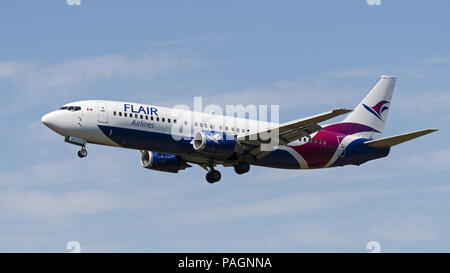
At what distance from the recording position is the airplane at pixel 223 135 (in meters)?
59.7

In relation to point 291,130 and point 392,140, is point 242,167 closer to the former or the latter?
point 291,130

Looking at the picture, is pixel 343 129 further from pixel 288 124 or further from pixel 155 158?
pixel 155 158

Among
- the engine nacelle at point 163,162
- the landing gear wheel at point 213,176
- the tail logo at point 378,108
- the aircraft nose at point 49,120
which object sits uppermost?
the tail logo at point 378,108

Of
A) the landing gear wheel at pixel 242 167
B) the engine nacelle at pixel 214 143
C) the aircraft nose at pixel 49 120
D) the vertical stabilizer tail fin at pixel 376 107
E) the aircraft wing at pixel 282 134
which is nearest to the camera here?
the aircraft nose at pixel 49 120

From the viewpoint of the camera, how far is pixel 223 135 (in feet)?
204

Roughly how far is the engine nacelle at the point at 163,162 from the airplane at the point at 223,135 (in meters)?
0.08

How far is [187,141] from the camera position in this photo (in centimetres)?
6172

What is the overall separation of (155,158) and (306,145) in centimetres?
1157

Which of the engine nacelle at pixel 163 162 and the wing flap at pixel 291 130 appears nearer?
the wing flap at pixel 291 130

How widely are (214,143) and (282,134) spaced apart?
16.8ft

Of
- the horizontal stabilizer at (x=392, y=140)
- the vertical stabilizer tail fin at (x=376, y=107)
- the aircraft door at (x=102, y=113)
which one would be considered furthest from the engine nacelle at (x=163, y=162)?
the horizontal stabilizer at (x=392, y=140)

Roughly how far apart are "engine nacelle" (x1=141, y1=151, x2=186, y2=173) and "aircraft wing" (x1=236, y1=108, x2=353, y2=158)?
6.78 m

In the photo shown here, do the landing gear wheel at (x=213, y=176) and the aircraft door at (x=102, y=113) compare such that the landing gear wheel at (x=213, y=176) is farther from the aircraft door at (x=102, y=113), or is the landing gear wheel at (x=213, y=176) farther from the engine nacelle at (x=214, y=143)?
the aircraft door at (x=102, y=113)

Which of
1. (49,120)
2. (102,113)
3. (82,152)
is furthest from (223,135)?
(49,120)
